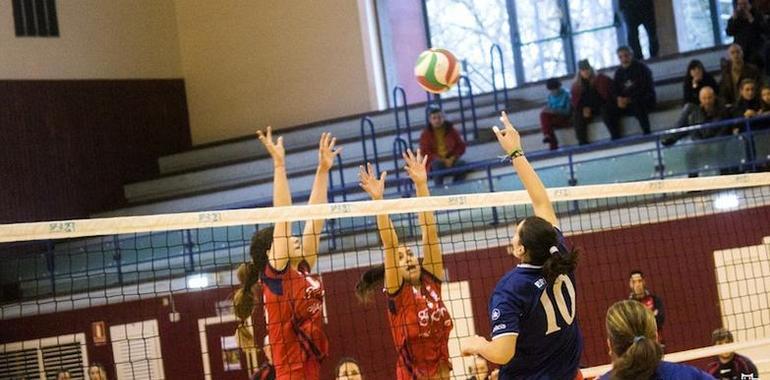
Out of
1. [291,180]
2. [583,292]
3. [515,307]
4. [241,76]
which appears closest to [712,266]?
[583,292]

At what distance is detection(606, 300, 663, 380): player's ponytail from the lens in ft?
15.9

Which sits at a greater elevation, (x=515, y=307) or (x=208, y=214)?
(x=208, y=214)

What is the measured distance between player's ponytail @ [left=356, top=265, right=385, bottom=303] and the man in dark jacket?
10876 millimetres

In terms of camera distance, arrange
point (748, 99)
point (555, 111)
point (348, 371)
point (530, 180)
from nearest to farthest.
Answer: point (530, 180) → point (348, 371) → point (748, 99) → point (555, 111)

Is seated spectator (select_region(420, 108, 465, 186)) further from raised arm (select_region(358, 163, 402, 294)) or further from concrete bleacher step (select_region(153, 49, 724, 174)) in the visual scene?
raised arm (select_region(358, 163, 402, 294))

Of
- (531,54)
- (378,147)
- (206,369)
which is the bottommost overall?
(206,369)

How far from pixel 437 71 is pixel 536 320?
5.94 m

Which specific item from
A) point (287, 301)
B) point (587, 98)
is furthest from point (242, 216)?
point (587, 98)

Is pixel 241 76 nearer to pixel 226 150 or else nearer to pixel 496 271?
pixel 226 150

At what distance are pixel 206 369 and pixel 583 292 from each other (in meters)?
4.49

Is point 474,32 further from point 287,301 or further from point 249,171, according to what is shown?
point 287,301

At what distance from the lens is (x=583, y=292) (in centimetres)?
1353

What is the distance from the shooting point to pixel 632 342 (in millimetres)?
4914

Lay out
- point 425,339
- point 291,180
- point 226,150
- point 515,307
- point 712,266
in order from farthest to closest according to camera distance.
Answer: point 226,150 → point 291,180 → point 712,266 → point 425,339 → point 515,307
